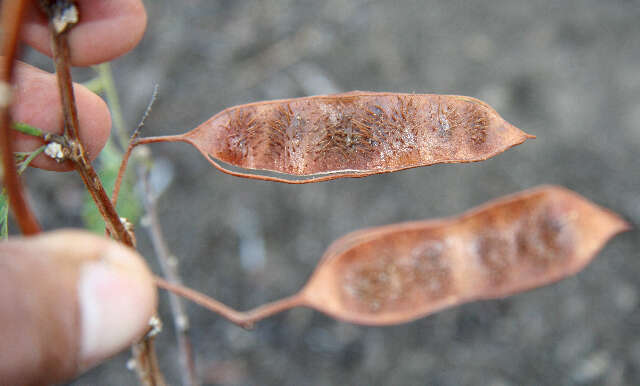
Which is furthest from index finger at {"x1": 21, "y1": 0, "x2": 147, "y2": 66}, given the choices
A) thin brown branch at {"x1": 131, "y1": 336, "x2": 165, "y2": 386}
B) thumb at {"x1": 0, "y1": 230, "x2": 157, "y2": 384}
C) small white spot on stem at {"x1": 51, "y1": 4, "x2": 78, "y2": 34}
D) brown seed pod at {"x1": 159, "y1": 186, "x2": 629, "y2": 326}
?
brown seed pod at {"x1": 159, "y1": 186, "x2": 629, "y2": 326}

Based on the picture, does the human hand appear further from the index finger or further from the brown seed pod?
the brown seed pod

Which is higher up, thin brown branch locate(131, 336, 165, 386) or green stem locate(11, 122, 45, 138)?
green stem locate(11, 122, 45, 138)

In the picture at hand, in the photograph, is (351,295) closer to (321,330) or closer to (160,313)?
(321,330)

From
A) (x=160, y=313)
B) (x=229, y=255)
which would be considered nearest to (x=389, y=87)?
(x=229, y=255)

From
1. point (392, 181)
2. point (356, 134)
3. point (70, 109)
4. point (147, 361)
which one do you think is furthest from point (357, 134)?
point (392, 181)

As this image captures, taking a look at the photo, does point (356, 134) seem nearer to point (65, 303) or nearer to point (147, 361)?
point (65, 303)

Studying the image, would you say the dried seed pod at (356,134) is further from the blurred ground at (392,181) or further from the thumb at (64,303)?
the blurred ground at (392,181)
